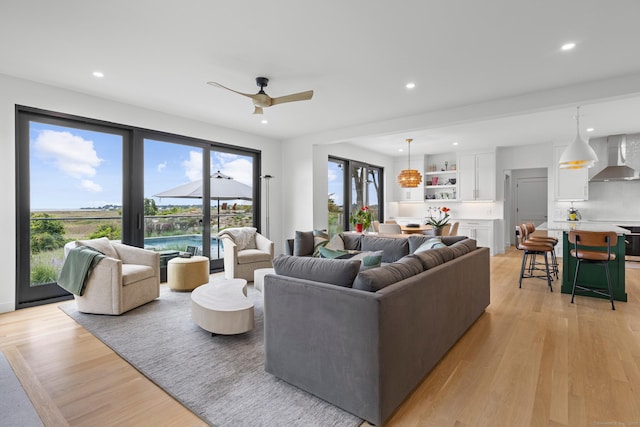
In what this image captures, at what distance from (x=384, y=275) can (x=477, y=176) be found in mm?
7262

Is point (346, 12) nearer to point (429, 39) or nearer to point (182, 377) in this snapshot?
point (429, 39)

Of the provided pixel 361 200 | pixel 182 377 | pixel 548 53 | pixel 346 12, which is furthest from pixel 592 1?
pixel 361 200

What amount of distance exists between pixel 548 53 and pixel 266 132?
4.53 m

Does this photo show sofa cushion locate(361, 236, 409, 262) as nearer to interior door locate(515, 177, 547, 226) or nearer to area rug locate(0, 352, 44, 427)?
area rug locate(0, 352, 44, 427)

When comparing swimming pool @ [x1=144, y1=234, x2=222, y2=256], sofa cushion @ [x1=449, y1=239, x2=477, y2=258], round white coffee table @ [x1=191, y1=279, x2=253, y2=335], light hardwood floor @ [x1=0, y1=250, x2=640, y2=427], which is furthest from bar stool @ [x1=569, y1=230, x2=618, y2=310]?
swimming pool @ [x1=144, y1=234, x2=222, y2=256]

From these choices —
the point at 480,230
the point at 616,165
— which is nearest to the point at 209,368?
the point at 480,230

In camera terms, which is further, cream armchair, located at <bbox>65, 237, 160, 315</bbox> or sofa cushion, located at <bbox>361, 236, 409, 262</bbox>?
sofa cushion, located at <bbox>361, 236, 409, 262</bbox>

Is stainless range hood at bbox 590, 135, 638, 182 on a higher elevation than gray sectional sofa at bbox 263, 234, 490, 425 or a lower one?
higher

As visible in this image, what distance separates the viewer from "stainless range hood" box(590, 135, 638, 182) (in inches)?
250

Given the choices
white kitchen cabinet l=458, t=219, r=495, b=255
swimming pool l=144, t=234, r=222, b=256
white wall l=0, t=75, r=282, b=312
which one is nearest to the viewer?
white wall l=0, t=75, r=282, b=312

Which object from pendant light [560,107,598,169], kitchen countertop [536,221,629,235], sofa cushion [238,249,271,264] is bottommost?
sofa cushion [238,249,271,264]

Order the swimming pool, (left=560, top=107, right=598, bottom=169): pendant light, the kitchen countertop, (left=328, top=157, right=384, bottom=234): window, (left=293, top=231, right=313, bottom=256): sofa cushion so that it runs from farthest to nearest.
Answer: (left=328, top=157, right=384, bottom=234): window
the swimming pool
(left=293, top=231, right=313, bottom=256): sofa cushion
(left=560, top=107, right=598, bottom=169): pendant light
the kitchen countertop

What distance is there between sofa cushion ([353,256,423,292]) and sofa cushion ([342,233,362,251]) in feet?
7.50

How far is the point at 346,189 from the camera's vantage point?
775cm
